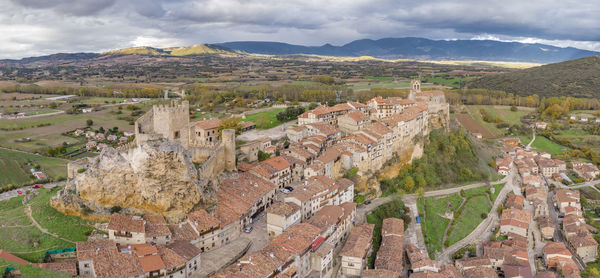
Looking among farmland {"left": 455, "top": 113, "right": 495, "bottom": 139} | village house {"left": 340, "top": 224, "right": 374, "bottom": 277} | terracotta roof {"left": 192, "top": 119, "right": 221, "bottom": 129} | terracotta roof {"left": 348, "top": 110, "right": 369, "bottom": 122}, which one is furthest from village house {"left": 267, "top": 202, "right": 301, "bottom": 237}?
farmland {"left": 455, "top": 113, "right": 495, "bottom": 139}

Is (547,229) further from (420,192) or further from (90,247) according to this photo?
(90,247)

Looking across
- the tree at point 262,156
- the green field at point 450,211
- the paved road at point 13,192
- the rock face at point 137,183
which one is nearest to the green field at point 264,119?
the tree at point 262,156

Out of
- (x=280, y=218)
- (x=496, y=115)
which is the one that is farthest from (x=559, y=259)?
(x=496, y=115)

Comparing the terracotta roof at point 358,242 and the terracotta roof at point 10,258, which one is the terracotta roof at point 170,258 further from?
the terracotta roof at point 358,242

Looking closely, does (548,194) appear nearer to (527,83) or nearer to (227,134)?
(227,134)

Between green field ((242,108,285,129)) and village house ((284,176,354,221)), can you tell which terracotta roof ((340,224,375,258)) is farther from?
green field ((242,108,285,129))

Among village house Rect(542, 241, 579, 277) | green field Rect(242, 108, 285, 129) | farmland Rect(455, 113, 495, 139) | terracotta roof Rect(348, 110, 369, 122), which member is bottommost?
village house Rect(542, 241, 579, 277)

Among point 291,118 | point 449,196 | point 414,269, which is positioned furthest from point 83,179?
point 449,196
